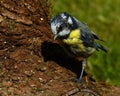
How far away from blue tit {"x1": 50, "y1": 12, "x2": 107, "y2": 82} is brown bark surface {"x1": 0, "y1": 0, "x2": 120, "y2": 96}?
124 mm

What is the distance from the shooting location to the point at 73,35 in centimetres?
393

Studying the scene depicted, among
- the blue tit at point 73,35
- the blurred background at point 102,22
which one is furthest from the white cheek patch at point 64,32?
the blurred background at point 102,22

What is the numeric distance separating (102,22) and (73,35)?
253 centimetres

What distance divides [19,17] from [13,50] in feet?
0.83

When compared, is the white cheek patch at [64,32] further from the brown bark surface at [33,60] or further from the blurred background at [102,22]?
the blurred background at [102,22]

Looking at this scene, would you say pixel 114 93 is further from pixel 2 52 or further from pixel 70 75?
pixel 2 52

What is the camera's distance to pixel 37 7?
4117 millimetres

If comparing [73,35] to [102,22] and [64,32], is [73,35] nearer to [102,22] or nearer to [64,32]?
[64,32]

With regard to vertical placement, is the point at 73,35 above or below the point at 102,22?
below

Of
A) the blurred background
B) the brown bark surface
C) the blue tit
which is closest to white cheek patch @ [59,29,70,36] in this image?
the blue tit

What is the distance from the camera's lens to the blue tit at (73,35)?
12.5ft

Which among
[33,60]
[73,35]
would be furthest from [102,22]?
[33,60]

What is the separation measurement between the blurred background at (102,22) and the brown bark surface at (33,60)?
4.62ft

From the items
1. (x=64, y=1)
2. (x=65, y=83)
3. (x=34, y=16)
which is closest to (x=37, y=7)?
(x=34, y=16)
